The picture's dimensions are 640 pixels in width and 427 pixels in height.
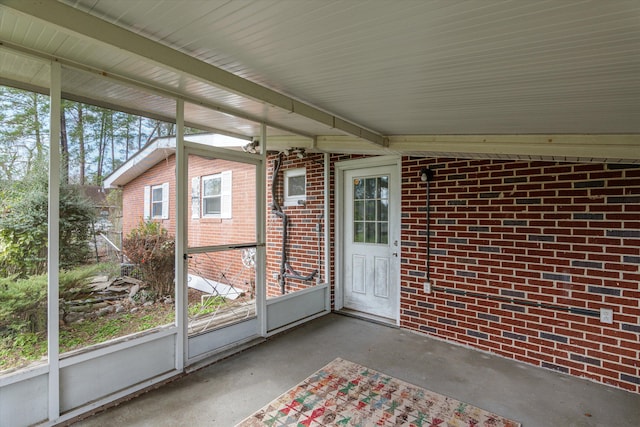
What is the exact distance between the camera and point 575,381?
115 inches

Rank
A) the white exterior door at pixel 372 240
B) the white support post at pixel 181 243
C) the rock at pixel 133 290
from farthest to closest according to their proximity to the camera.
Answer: the white exterior door at pixel 372 240 < the white support post at pixel 181 243 < the rock at pixel 133 290

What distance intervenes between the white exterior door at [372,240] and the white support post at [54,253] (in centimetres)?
348

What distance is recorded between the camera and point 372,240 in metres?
4.63

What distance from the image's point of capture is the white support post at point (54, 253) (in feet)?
7.27

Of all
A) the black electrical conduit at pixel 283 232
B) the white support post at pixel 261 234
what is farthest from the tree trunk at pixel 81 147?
the black electrical conduit at pixel 283 232

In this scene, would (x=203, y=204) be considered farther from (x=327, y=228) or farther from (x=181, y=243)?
(x=327, y=228)

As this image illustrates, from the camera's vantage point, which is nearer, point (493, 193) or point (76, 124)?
point (76, 124)

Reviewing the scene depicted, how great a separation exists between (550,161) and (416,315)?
7.48 feet

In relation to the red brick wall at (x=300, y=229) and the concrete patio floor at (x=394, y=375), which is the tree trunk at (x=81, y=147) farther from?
the red brick wall at (x=300, y=229)

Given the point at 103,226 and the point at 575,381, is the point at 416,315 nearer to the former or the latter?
the point at 575,381

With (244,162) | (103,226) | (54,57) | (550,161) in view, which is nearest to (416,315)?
(550,161)

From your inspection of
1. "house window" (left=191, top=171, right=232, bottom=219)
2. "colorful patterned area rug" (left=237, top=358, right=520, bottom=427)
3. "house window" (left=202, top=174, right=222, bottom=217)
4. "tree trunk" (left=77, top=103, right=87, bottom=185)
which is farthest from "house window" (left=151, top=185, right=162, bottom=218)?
"colorful patterned area rug" (left=237, top=358, right=520, bottom=427)

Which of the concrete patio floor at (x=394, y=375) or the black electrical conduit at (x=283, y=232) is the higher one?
the black electrical conduit at (x=283, y=232)

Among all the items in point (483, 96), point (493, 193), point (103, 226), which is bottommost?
point (103, 226)
